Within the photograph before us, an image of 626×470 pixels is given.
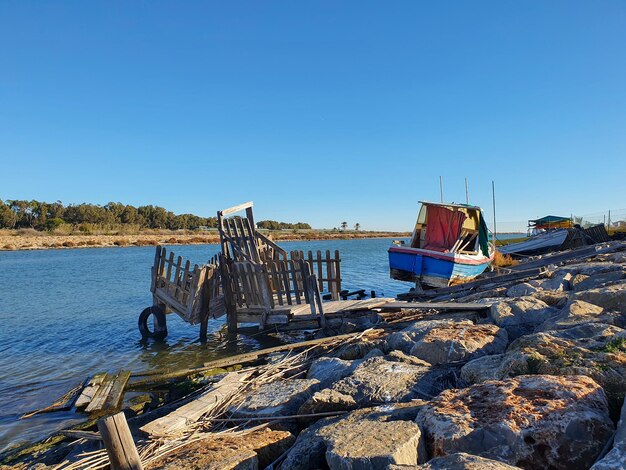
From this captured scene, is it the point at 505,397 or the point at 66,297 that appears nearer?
the point at 505,397

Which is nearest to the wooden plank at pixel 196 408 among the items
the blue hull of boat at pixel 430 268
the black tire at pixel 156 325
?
the black tire at pixel 156 325

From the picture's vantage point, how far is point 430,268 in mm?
17438

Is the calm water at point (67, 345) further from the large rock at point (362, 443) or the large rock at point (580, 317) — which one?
the large rock at point (580, 317)

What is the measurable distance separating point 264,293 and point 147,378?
378 cm

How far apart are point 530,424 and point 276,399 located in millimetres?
2897

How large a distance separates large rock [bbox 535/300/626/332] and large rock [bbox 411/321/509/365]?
2.13 feet

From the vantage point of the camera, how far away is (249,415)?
4.71 meters

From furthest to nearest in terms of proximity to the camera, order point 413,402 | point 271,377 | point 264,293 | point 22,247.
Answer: point 22,247
point 264,293
point 271,377
point 413,402

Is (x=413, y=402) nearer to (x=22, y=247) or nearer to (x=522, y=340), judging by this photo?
(x=522, y=340)

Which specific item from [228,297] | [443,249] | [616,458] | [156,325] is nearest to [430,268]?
[443,249]

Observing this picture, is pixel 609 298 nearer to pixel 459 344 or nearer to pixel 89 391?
pixel 459 344

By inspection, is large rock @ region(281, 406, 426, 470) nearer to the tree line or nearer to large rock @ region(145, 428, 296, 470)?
large rock @ region(145, 428, 296, 470)

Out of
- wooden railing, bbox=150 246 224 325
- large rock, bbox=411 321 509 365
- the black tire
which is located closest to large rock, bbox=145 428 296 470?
large rock, bbox=411 321 509 365

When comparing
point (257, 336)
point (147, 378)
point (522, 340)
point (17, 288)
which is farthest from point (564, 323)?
point (17, 288)
